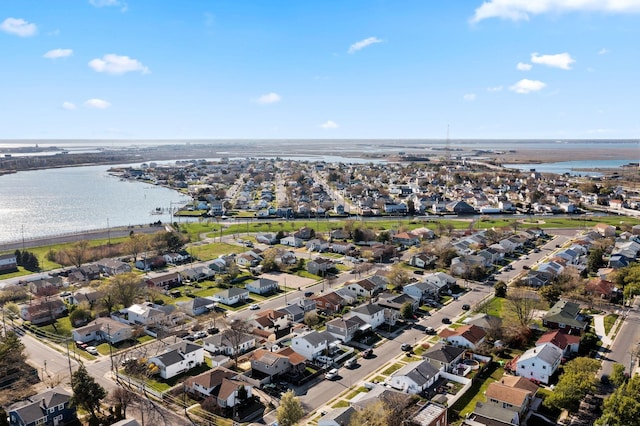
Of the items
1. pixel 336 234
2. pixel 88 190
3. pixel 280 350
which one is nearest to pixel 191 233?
pixel 336 234

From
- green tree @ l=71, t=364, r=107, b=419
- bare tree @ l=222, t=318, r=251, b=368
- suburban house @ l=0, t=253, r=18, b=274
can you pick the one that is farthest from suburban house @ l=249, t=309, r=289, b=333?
suburban house @ l=0, t=253, r=18, b=274

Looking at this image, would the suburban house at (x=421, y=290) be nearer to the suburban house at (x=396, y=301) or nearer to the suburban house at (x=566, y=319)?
the suburban house at (x=396, y=301)

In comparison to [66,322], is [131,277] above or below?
above

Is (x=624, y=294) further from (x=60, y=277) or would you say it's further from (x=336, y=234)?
(x=60, y=277)

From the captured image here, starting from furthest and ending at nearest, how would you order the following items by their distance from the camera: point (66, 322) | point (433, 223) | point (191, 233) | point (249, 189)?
point (249, 189) < point (433, 223) < point (191, 233) < point (66, 322)

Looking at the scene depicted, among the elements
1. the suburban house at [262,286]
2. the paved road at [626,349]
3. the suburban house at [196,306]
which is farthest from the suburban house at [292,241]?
the paved road at [626,349]

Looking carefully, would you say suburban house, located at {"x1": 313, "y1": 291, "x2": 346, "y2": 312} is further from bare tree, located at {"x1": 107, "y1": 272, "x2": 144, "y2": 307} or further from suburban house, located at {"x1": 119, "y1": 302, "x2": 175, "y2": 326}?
bare tree, located at {"x1": 107, "y1": 272, "x2": 144, "y2": 307}
